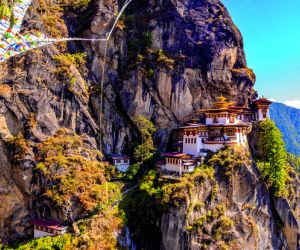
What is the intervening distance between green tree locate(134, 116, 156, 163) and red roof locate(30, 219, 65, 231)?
43.1 feet

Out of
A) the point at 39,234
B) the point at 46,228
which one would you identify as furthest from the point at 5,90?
the point at 39,234

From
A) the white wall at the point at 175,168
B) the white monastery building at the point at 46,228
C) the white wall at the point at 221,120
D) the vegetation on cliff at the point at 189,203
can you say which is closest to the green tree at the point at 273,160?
the vegetation on cliff at the point at 189,203

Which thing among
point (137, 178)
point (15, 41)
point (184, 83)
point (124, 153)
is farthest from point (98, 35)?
point (15, 41)

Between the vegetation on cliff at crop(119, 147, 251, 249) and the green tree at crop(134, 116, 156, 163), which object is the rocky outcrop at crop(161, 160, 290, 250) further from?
the green tree at crop(134, 116, 156, 163)

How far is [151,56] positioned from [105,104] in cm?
1011

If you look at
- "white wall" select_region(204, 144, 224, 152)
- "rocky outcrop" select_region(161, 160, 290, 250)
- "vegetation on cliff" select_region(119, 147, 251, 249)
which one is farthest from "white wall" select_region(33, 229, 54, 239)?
"white wall" select_region(204, 144, 224, 152)

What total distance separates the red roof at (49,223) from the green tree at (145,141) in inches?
517

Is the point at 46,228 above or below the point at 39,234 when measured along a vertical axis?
above

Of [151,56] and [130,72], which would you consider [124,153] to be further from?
[151,56]

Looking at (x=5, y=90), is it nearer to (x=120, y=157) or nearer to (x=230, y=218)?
(x=120, y=157)

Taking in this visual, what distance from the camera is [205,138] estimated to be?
33.7 m

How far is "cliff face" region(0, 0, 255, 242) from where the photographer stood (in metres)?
33.9

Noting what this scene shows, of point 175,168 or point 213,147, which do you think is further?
point 213,147

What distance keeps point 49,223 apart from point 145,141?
52.4 feet
